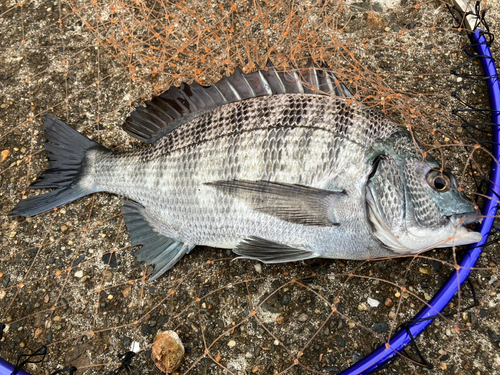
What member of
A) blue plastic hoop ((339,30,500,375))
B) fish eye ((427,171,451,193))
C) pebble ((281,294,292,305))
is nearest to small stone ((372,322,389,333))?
blue plastic hoop ((339,30,500,375))

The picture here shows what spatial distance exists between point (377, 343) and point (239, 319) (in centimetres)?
82

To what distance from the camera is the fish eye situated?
183 centimetres

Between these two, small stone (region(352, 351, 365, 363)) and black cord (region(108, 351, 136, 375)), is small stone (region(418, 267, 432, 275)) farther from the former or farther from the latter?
black cord (region(108, 351, 136, 375))

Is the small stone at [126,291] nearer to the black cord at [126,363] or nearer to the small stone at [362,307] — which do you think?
the black cord at [126,363]

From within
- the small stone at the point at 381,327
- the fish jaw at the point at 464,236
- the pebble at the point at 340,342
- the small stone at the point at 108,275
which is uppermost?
the fish jaw at the point at 464,236

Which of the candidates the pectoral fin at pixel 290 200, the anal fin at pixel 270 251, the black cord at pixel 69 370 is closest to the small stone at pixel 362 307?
the anal fin at pixel 270 251

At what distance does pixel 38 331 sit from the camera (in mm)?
2277

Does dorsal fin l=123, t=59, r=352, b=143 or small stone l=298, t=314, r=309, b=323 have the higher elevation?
dorsal fin l=123, t=59, r=352, b=143

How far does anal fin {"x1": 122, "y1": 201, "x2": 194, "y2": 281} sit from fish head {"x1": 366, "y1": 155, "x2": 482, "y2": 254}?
1.17 metres

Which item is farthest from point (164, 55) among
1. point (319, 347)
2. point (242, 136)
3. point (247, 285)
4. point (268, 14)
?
point (319, 347)

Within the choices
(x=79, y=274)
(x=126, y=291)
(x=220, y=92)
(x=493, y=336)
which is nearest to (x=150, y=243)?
(x=126, y=291)

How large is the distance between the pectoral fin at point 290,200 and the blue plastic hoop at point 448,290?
69 centimetres

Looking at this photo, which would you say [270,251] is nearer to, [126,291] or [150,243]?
[150,243]

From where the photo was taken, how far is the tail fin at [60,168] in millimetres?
2420
